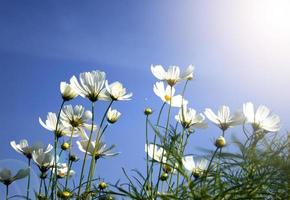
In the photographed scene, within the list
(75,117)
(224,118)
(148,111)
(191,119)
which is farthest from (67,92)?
(224,118)

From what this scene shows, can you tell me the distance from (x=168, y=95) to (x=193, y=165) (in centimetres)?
44

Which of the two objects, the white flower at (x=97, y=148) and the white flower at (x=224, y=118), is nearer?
the white flower at (x=224, y=118)

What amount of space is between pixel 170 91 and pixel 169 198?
0.76 meters

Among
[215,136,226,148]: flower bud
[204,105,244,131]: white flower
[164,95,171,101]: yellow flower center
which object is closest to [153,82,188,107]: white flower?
[164,95,171,101]: yellow flower center

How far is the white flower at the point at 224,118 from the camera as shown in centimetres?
215

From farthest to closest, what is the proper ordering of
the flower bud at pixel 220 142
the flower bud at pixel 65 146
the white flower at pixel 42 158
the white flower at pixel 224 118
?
the flower bud at pixel 65 146, the white flower at pixel 42 158, the white flower at pixel 224 118, the flower bud at pixel 220 142

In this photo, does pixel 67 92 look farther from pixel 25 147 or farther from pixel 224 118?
pixel 224 118

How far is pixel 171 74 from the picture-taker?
2486 mm

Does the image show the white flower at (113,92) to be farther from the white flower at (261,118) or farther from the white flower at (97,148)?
the white flower at (261,118)

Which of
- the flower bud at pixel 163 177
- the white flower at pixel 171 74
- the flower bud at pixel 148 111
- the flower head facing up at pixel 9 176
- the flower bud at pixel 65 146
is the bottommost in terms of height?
the flower head facing up at pixel 9 176

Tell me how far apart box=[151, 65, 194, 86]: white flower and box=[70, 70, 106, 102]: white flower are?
29 centimetres

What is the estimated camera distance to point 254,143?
79.2 inches

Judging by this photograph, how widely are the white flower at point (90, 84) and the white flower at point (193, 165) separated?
388 millimetres

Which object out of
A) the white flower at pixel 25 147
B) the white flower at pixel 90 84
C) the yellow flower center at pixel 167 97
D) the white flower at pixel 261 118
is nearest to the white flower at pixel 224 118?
the white flower at pixel 261 118
